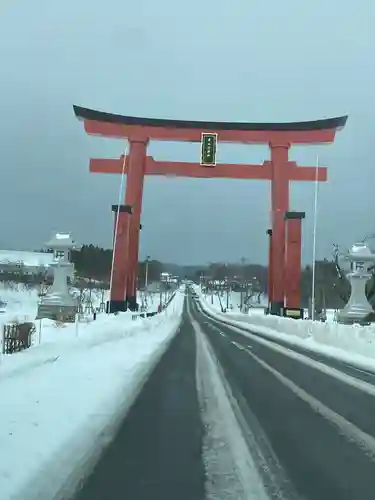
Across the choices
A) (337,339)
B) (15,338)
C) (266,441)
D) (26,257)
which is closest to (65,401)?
(266,441)

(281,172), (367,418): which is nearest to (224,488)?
(367,418)

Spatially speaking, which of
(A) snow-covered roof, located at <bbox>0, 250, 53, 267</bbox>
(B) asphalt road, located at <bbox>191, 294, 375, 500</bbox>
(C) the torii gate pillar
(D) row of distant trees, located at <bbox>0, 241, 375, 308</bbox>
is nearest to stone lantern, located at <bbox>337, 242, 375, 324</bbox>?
(C) the torii gate pillar

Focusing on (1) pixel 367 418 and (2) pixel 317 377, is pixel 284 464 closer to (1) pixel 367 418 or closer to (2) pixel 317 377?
(1) pixel 367 418

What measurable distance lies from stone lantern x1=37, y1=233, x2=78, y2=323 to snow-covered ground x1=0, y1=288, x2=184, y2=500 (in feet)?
74.6

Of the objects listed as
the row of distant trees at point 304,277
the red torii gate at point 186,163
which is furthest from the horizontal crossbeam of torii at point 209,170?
the row of distant trees at point 304,277

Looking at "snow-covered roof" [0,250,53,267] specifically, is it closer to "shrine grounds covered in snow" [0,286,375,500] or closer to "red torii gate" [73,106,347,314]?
"red torii gate" [73,106,347,314]

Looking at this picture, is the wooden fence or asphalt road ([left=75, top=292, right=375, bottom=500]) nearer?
asphalt road ([left=75, top=292, right=375, bottom=500])

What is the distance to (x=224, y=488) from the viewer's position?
5.75 metres

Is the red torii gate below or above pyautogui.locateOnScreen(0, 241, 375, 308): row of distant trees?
above

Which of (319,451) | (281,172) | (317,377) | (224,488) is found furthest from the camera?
(281,172)

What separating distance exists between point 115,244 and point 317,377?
102 ft

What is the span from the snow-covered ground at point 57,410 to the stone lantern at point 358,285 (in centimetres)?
2456

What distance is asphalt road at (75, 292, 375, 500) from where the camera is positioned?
5.80 metres

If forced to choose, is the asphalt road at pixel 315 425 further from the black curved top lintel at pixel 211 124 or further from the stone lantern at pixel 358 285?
the black curved top lintel at pixel 211 124
